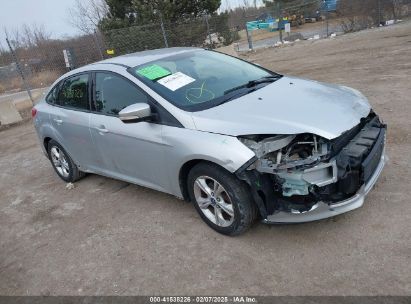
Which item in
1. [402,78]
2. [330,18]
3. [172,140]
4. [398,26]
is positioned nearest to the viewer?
[172,140]

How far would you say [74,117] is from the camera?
195 inches

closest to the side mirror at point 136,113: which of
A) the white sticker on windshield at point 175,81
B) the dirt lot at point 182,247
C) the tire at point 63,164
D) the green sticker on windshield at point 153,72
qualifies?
the white sticker on windshield at point 175,81

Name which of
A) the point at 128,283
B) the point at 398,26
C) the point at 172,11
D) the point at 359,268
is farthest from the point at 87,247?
the point at 398,26

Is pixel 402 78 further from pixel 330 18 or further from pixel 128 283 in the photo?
pixel 330 18

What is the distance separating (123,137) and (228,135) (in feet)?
4.47

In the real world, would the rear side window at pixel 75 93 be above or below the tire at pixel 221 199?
above

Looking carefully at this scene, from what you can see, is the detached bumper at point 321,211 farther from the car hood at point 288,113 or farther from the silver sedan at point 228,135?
the car hood at point 288,113

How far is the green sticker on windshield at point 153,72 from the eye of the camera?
4156mm

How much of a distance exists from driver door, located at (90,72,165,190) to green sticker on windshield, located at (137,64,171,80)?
0.18 m

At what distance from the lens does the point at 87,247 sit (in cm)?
402

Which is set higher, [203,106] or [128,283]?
[203,106]

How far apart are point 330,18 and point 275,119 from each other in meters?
23.6

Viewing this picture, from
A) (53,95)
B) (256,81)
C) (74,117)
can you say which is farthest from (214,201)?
→ (53,95)

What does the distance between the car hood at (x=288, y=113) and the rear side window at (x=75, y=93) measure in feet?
5.98
